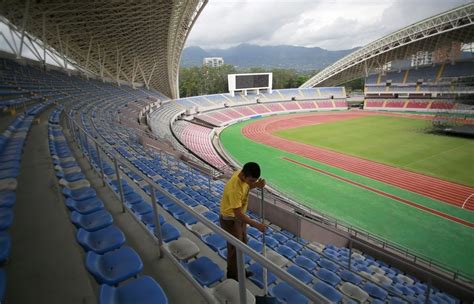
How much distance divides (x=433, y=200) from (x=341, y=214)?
5.76 meters

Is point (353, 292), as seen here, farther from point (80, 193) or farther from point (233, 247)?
point (80, 193)

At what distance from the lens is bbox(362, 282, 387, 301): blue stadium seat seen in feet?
18.9

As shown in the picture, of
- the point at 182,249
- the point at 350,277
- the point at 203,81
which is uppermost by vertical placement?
the point at 203,81

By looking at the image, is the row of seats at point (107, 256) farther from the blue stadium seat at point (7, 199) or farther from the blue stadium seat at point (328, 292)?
the blue stadium seat at point (328, 292)

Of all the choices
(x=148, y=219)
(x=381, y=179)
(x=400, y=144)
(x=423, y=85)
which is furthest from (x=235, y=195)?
(x=423, y=85)

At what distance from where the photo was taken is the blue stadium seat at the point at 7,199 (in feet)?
10.8

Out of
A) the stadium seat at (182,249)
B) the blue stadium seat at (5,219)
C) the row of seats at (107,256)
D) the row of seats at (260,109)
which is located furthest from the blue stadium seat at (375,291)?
the row of seats at (260,109)

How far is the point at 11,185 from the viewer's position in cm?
390

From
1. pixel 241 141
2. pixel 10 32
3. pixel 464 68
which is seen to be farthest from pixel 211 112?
pixel 464 68

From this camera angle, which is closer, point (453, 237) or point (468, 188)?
point (453, 237)

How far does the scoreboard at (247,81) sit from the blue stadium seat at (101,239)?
146ft

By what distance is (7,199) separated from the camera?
11.3 feet

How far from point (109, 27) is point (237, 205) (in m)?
30.6

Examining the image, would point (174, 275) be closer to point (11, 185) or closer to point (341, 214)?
point (11, 185)
